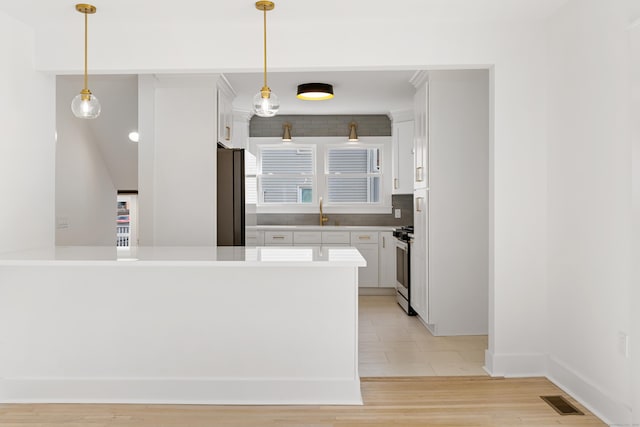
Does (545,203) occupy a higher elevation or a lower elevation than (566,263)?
higher

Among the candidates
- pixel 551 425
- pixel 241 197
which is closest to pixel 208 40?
pixel 241 197

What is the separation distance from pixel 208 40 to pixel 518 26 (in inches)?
82.9

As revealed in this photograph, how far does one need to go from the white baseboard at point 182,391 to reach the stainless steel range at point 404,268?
8.33ft

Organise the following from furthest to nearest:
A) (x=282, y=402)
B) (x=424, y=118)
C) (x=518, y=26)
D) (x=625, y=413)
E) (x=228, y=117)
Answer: (x=228, y=117) → (x=424, y=118) → (x=518, y=26) → (x=282, y=402) → (x=625, y=413)

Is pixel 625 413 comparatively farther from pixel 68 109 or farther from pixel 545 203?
pixel 68 109

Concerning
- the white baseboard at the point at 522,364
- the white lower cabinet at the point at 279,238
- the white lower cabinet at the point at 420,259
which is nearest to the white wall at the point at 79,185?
the white lower cabinet at the point at 279,238

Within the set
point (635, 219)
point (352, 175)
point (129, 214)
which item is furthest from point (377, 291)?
point (635, 219)

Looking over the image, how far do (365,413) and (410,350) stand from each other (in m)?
1.34

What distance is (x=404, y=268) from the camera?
5.67 metres

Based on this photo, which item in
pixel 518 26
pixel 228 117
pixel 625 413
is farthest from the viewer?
pixel 228 117

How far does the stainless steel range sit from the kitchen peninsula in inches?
98.2

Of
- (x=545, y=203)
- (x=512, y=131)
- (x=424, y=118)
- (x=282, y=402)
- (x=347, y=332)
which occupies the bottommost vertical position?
(x=282, y=402)

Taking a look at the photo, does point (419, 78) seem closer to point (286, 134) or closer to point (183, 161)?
point (183, 161)

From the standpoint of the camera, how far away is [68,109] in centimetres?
498
